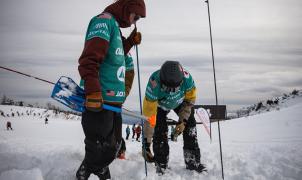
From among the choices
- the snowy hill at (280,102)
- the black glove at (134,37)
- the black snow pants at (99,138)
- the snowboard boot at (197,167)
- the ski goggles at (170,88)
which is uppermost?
the black glove at (134,37)

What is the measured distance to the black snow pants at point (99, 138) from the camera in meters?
2.92

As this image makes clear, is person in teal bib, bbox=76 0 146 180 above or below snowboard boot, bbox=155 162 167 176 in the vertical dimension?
above

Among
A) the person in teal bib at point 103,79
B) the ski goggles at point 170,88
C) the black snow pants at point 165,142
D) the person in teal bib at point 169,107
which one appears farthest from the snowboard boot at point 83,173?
the ski goggles at point 170,88

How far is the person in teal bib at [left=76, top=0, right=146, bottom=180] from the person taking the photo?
8.86 ft

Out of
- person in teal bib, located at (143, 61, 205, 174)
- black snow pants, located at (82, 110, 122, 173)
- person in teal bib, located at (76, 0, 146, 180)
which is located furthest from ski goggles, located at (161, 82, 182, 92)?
black snow pants, located at (82, 110, 122, 173)

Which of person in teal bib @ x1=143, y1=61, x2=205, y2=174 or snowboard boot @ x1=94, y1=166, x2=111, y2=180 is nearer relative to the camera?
snowboard boot @ x1=94, y1=166, x2=111, y2=180

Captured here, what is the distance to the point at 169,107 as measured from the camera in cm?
479

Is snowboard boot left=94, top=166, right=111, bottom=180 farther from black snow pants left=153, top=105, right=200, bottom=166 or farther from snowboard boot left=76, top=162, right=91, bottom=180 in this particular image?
black snow pants left=153, top=105, right=200, bottom=166

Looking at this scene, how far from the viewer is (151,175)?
13.5ft

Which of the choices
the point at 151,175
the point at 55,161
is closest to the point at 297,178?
the point at 151,175

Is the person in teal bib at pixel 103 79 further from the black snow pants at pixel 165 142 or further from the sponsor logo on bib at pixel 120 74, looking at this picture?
the black snow pants at pixel 165 142

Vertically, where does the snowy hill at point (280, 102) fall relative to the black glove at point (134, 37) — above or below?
below

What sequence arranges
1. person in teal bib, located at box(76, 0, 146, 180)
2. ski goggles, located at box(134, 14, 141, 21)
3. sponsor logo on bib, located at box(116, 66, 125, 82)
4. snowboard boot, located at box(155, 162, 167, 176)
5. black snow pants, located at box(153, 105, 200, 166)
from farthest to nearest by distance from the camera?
black snow pants, located at box(153, 105, 200, 166) → snowboard boot, located at box(155, 162, 167, 176) → ski goggles, located at box(134, 14, 141, 21) → sponsor logo on bib, located at box(116, 66, 125, 82) → person in teal bib, located at box(76, 0, 146, 180)

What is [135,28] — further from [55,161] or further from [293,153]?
[293,153]
